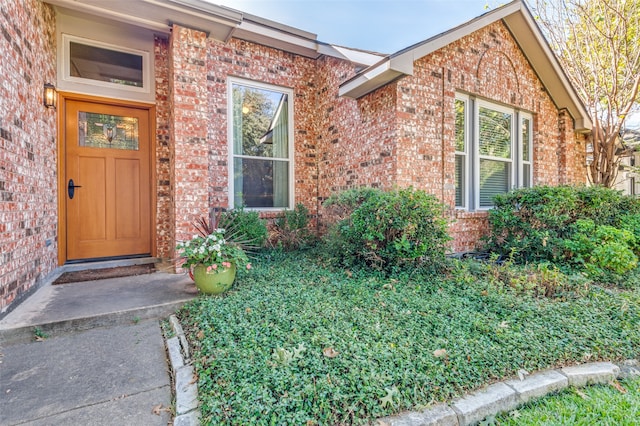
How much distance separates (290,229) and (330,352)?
12.5 ft

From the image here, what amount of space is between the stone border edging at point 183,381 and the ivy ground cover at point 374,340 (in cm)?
6

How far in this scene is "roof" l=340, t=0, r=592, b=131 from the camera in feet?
14.8

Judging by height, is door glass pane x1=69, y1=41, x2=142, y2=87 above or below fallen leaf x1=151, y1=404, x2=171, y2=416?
above

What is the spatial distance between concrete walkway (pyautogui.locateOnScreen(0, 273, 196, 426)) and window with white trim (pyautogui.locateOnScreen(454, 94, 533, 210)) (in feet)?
17.1

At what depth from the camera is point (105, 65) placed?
471 cm

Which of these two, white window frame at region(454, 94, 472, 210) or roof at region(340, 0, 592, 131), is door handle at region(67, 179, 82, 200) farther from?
white window frame at region(454, 94, 472, 210)

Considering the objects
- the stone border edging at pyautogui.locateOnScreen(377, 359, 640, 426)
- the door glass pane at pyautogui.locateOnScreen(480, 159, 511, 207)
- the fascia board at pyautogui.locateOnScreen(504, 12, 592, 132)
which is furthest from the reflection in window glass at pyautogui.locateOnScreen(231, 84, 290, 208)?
the fascia board at pyautogui.locateOnScreen(504, 12, 592, 132)

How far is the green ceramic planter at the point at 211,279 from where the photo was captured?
3.29m

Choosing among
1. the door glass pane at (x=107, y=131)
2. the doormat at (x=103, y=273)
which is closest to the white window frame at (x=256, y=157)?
the door glass pane at (x=107, y=131)

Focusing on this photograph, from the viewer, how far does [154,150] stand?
496 centimetres

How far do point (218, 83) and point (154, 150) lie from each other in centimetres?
158

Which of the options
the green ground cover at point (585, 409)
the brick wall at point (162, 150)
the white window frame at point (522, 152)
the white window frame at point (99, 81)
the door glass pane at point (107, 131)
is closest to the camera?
the green ground cover at point (585, 409)

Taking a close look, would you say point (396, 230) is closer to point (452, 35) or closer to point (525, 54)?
point (452, 35)

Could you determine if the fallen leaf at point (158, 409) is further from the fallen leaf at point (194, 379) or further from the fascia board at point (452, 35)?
the fascia board at point (452, 35)
